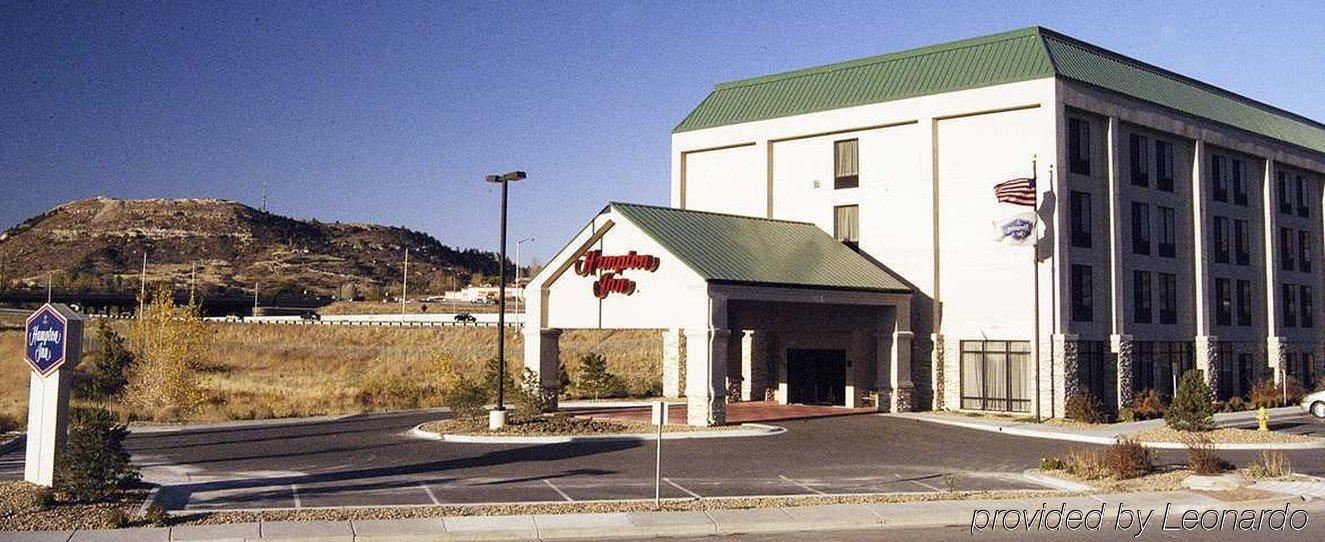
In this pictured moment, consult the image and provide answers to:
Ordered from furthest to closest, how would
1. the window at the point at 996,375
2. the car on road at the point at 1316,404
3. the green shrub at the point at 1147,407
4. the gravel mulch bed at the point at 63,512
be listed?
the car on road at the point at 1316,404, the window at the point at 996,375, the green shrub at the point at 1147,407, the gravel mulch bed at the point at 63,512

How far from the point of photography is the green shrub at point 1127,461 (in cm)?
2338

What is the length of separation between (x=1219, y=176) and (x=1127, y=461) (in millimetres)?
30510

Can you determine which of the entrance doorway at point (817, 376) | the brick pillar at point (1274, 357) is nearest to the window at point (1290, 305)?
the brick pillar at point (1274, 357)

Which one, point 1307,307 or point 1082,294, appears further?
point 1307,307

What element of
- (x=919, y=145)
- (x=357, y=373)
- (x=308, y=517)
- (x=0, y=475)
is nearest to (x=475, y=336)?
(x=357, y=373)

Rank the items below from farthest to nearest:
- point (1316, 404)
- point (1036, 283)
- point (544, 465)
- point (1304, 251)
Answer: point (1304, 251)
point (1316, 404)
point (1036, 283)
point (544, 465)

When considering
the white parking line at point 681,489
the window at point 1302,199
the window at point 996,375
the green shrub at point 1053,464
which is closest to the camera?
the white parking line at point 681,489

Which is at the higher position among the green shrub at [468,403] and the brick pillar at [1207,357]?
the brick pillar at [1207,357]

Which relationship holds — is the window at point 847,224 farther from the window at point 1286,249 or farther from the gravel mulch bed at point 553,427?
the window at point 1286,249

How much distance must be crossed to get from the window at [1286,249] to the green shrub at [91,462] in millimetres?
51241

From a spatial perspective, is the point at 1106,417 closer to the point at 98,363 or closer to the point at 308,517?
the point at 308,517

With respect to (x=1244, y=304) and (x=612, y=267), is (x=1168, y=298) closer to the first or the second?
(x=1244, y=304)

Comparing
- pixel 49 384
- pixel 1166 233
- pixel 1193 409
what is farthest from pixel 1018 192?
pixel 49 384

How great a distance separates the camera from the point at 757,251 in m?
39.7
